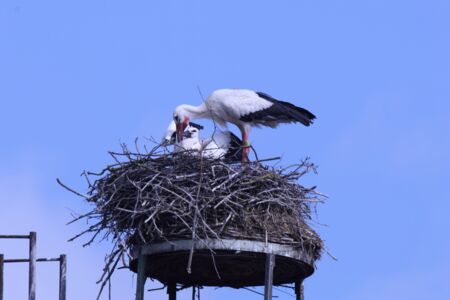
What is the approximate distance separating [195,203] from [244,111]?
3.14 metres

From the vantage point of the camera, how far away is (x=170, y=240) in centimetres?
1136

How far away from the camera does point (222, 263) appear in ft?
Answer: 39.4

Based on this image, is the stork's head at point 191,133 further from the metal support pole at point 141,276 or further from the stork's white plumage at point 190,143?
the metal support pole at point 141,276

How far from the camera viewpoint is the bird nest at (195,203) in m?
11.4

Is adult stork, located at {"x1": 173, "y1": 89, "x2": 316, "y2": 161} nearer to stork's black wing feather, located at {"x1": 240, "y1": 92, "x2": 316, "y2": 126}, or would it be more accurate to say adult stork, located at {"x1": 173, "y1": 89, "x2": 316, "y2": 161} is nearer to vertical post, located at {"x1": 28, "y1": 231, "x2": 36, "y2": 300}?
stork's black wing feather, located at {"x1": 240, "y1": 92, "x2": 316, "y2": 126}

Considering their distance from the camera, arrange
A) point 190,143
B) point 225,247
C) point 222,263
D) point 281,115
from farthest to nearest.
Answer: point 281,115 → point 190,143 → point 222,263 → point 225,247

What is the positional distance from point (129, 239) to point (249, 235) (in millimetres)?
1120

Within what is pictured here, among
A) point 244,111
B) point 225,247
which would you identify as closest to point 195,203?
point 225,247

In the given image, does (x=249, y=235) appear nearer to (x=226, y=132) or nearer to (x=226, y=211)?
(x=226, y=211)

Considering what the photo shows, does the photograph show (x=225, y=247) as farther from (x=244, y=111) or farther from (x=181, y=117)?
(x=181, y=117)

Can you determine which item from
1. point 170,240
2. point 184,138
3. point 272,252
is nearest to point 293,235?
point 272,252

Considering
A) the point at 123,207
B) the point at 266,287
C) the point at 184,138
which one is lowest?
the point at 266,287

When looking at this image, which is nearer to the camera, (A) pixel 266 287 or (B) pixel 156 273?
(A) pixel 266 287

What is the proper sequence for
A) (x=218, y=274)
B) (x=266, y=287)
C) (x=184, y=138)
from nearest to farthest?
1. (x=266, y=287)
2. (x=218, y=274)
3. (x=184, y=138)
